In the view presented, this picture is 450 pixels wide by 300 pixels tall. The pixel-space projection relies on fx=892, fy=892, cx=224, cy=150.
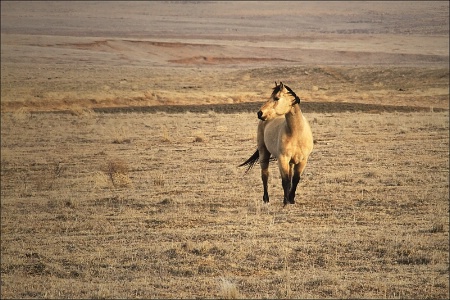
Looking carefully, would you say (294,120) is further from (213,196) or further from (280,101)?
(213,196)

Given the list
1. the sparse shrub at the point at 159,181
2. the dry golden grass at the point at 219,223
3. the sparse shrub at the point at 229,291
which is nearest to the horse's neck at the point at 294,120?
the dry golden grass at the point at 219,223

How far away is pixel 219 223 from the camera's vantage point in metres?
12.3

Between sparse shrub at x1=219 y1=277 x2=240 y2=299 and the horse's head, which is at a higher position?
the horse's head

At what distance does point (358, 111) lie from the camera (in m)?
32.8

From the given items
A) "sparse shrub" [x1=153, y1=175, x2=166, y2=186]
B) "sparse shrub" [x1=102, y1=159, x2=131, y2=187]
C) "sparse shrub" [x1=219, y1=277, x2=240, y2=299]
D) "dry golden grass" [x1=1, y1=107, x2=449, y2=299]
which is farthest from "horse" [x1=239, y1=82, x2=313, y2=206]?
"sparse shrub" [x1=102, y1=159, x2=131, y2=187]

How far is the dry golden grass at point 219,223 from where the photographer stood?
9.40m

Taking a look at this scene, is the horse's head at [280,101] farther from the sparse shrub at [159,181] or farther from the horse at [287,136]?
the sparse shrub at [159,181]

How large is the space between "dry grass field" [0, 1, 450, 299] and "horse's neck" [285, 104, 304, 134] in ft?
4.22

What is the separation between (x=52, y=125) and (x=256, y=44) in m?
53.0

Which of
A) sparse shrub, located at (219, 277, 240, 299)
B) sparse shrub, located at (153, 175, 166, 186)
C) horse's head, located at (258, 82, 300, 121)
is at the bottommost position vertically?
sparse shrub, located at (153, 175, 166, 186)

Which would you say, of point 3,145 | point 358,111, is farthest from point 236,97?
point 3,145

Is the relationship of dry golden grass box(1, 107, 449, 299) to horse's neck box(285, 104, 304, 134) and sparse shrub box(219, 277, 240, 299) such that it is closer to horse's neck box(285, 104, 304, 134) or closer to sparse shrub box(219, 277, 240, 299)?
sparse shrub box(219, 277, 240, 299)

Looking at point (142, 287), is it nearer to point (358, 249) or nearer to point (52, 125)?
point (358, 249)

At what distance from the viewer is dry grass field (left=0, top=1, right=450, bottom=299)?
9648 mm
